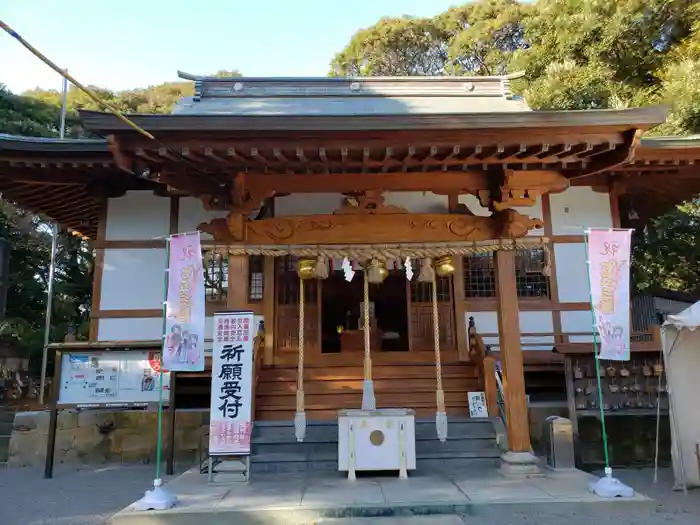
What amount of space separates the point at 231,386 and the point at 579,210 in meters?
7.43

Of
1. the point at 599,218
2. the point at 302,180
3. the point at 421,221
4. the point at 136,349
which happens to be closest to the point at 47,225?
the point at 136,349

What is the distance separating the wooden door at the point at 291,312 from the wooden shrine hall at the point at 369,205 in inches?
1.1

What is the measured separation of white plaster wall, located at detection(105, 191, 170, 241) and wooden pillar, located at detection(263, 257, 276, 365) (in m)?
2.12

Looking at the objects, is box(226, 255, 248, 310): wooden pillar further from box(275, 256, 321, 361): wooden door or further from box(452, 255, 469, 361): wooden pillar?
box(452, 255, 469, 361): wooden pillar

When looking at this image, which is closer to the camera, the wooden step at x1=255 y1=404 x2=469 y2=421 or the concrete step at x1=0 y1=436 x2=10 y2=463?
the wooden step at x1=255 y1=404 x2=469 y2=421

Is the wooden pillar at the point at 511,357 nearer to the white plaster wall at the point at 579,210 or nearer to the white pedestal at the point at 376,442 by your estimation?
the white pedestal at the point at 376,442

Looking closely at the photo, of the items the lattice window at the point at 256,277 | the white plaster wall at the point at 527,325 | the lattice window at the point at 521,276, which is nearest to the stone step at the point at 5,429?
the lattice window at the point at 256,277

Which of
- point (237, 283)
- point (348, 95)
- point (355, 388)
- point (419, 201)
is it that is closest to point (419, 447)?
point (355, 388)

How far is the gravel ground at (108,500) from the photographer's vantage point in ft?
16.6

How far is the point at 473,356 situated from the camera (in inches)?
338

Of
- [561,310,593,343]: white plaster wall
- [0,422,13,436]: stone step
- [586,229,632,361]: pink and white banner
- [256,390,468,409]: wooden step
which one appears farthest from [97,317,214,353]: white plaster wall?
[561,310,593,343]: white plaster wall

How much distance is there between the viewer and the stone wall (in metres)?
8.52

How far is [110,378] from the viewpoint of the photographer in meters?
8.00

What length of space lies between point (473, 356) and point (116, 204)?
7256 mm
